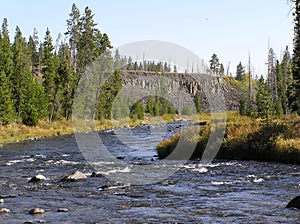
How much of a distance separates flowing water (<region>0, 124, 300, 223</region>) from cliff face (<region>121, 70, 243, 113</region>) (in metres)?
116

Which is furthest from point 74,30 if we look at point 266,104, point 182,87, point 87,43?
point 182,87

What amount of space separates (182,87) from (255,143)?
15636 centimetres

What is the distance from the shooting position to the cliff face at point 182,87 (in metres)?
154

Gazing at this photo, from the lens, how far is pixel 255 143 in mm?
26516

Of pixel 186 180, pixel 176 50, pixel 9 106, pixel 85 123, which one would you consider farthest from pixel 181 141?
pixel 85 123

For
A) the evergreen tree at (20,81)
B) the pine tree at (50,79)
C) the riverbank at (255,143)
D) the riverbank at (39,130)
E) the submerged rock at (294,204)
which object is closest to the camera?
the submerged rock at (294,204)

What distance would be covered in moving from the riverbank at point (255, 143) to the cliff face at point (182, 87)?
108m

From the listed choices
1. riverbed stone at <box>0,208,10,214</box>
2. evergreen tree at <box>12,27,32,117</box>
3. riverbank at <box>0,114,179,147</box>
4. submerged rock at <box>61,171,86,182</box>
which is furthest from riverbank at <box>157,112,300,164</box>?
evergreen tree at <box>12,27,32,117</box>

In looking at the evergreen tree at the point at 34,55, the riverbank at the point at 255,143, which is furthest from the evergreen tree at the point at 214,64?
the riverbank at the point at 255,143

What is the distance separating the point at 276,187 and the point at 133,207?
6.62 metres

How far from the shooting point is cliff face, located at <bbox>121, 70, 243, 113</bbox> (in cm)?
15375

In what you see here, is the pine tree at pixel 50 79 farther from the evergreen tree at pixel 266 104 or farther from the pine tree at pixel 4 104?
the evergreen tree at pixel 266 104

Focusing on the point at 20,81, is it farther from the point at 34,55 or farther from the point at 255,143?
the point at 34,55

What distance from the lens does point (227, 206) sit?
13812 millimetres
